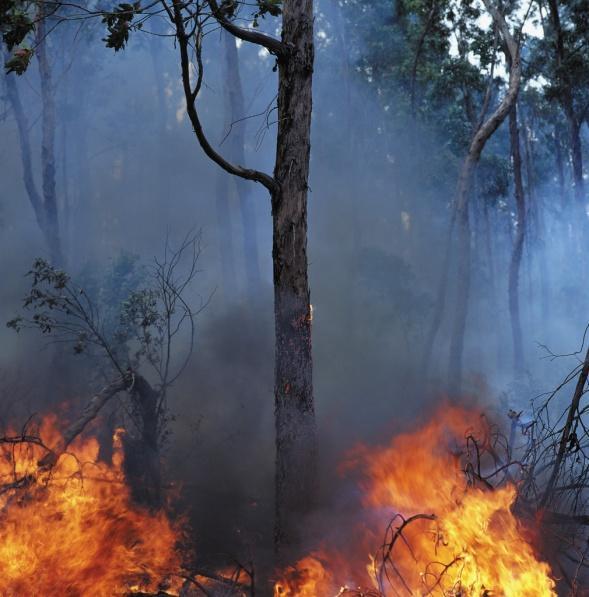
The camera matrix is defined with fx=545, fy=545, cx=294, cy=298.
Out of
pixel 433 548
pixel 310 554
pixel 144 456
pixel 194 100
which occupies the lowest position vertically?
pixel 310 554

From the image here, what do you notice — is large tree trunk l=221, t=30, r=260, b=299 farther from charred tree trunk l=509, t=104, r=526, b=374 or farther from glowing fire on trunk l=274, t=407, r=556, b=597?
glowing fire on trunk l=274, t=407, r=556, b=597

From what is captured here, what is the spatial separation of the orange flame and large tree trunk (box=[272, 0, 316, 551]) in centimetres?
177

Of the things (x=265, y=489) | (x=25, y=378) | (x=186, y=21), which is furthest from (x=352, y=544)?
(x=25, y=378)

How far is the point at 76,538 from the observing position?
6.64 m

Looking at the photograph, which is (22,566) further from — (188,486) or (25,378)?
(25,378)

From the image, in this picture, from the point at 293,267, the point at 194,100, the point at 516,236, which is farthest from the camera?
the point at 516,236

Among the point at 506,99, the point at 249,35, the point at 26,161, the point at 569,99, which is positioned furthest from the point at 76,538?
the point at 569,99

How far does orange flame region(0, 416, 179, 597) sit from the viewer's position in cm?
607

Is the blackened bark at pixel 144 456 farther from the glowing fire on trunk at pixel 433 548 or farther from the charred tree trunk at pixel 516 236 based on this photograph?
the charred tree trunk at pixel 516 236

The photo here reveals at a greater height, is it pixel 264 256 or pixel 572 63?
pixel 572 63

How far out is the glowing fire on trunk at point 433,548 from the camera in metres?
5.17

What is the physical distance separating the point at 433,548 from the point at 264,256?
24.2 meters

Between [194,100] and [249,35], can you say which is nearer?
[194,100]

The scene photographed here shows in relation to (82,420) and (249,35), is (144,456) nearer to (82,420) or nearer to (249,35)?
(82,420)
